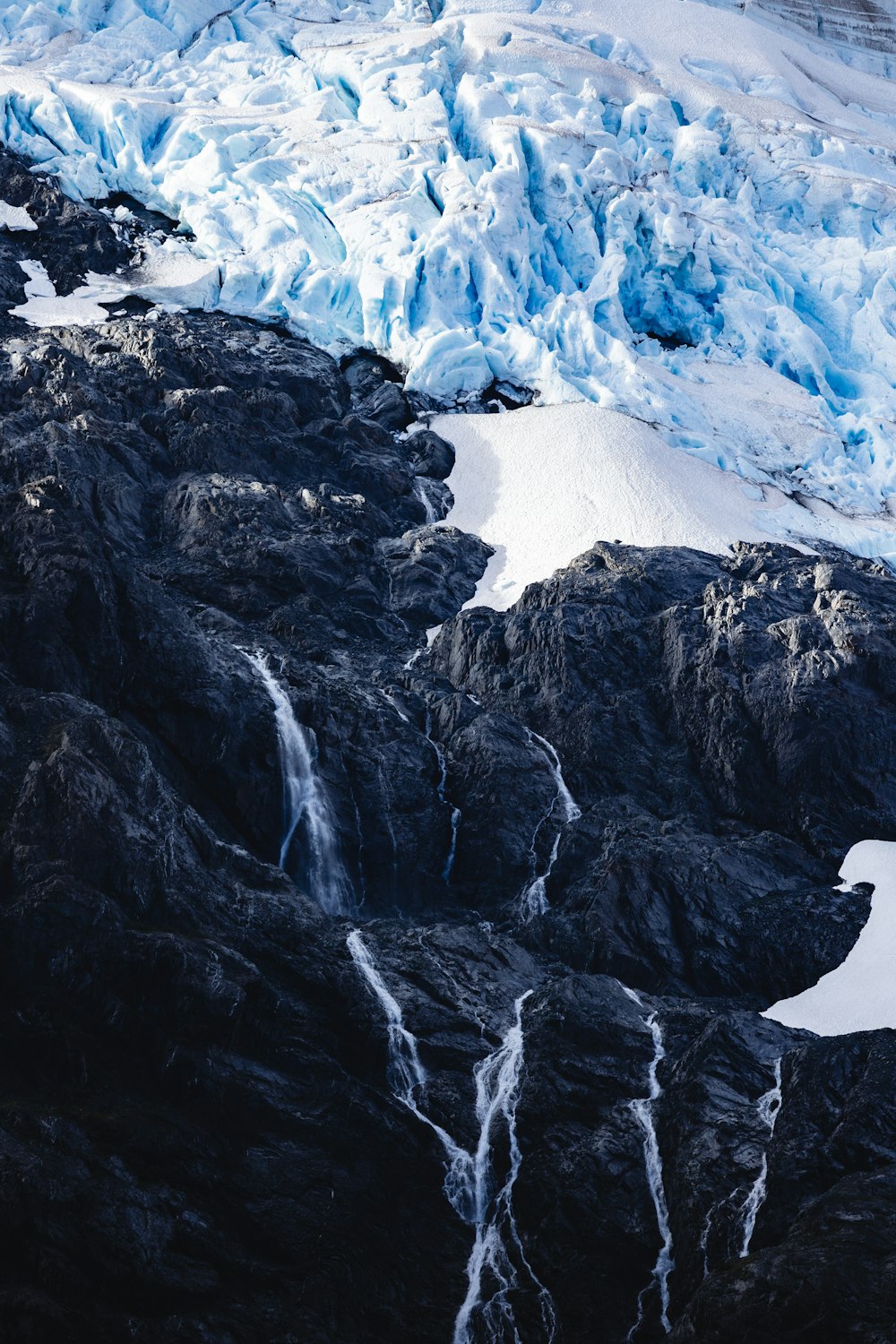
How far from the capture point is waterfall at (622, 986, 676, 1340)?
13734 mm

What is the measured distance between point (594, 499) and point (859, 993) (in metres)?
17.2

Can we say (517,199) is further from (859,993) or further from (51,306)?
(859,993)

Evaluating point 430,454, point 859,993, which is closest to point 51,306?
point 430,454

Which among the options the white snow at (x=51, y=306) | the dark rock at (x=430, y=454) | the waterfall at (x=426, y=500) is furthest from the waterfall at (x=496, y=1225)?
the white snow at (x=51, y=306)

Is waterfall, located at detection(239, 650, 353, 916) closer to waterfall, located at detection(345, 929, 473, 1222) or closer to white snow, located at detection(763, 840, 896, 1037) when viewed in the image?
waterfall, located at detection(345, 929, 473, 1222)

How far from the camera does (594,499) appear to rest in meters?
34.3

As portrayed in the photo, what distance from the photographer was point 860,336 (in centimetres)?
3975

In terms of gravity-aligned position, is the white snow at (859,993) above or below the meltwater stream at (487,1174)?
below

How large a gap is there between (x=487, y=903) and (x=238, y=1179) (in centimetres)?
896

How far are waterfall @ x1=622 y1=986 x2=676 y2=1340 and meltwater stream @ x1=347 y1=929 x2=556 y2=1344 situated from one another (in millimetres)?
1146

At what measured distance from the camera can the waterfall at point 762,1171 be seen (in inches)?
536

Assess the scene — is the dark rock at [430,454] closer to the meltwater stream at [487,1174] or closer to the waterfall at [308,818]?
the waterfall at [308,818]

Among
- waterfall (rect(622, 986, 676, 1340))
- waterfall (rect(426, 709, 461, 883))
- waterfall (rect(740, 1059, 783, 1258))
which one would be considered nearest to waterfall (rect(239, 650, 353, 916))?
waterfall (rect(426, 709, 461, 883))

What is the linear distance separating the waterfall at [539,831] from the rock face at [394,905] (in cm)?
10
